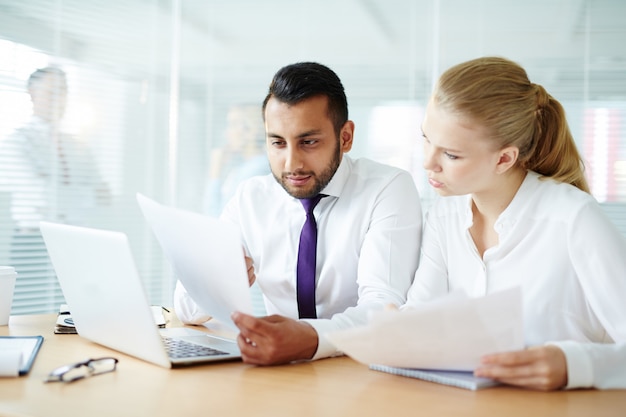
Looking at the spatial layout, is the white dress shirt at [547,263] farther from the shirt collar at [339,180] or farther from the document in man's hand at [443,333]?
the shirt collar at [339,180]

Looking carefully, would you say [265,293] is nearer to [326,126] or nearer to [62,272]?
[326,126]

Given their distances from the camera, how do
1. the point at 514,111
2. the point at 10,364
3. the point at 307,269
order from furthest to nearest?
the point at 307,269 → the point at 514,111 → the point at 10,364

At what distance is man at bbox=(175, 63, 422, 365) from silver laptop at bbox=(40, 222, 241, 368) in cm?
32

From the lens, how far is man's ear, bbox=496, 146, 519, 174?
154cm

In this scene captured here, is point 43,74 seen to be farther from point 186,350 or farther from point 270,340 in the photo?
point 270,340

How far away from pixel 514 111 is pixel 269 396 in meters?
0.80

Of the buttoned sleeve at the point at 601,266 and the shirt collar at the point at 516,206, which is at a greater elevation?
the shirt collar at the point at 516,206

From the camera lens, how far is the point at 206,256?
57.7 inches

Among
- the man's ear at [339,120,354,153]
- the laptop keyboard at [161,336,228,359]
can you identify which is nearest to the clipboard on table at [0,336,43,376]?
the laptop keyboard at [161,336,228,359]

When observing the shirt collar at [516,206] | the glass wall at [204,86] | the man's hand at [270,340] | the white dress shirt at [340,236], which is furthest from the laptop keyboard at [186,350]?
the glass wall at [204,86]

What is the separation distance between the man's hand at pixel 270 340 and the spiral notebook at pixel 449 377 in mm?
172

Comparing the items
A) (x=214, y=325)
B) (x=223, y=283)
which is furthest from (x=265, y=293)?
(x=223, y=283)

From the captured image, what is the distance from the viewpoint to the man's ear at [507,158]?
154 centimetres

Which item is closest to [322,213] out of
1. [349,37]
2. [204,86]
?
[349,37]
